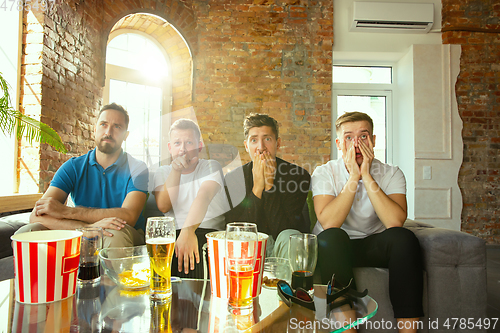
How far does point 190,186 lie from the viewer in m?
1.71

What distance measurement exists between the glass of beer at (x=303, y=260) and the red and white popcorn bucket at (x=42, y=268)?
0.53 meters

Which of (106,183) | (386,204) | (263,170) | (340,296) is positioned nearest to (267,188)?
(263,170)

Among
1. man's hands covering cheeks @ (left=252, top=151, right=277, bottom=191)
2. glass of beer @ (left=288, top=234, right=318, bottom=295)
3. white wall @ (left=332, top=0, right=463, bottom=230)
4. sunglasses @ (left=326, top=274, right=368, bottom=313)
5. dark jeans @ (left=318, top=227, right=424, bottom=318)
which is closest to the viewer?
sunglasses @ (left=326, top=274, right=368, bottom=313)

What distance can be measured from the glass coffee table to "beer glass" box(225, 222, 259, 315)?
0.02 m

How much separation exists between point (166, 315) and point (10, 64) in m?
2.54

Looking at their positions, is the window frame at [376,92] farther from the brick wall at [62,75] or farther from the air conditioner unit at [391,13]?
the brick wall at [62,75]

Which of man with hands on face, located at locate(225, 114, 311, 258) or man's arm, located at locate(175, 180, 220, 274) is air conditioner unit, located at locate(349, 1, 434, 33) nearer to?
man with hands on face, located at locate(225, 114, 311, 258)

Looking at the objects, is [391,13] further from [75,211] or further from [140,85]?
[75,211]

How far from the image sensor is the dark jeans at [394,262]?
1182 millimetres

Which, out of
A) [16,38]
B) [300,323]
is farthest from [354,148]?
[16,38]

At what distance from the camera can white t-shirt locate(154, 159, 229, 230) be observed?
5.36 ft

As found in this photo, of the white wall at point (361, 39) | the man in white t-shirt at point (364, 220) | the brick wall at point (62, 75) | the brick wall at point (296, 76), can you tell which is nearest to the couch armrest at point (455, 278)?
the man in white t-shirt at point (364, 220)

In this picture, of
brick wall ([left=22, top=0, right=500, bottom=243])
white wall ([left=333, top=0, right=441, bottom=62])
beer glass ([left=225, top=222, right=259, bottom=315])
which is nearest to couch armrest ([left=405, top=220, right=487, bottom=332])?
beer glass ([left=225, top=222, right=259, bottom=315])

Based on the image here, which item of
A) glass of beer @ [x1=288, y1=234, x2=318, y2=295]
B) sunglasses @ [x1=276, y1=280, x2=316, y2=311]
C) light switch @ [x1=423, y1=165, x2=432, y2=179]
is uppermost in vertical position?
light switch @ [x1=423, y1=165, x2=432, y2=179]
